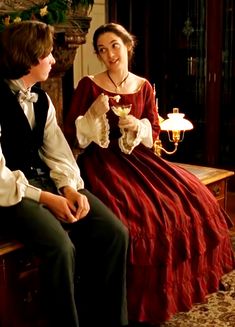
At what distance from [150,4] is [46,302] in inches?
124

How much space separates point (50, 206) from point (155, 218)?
0.46 m

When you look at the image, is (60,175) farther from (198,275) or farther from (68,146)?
(198,275)

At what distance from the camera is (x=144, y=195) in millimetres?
2367

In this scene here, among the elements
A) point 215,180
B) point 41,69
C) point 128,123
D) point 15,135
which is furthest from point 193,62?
point 15,135

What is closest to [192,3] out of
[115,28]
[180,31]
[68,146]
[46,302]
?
[180,31]

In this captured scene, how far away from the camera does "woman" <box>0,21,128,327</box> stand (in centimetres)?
198

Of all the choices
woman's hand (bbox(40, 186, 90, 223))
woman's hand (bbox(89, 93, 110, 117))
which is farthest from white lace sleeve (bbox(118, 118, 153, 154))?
woman's hand (bbox(40, 186, 90, 223))

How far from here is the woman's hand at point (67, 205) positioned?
6.75 ft

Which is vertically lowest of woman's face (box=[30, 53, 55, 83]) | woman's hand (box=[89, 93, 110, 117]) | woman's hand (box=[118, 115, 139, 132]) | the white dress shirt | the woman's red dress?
the woman's red dress

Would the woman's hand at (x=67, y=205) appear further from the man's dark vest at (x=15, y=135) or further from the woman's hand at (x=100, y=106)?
the woman's hand at (x=100, y=106)

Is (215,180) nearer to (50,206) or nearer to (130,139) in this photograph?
(130,139)

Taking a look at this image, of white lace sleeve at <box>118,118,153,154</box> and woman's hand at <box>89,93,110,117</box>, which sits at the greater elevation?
woman's hand at <box>89,93,110,117</box>

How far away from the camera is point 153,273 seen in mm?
2271

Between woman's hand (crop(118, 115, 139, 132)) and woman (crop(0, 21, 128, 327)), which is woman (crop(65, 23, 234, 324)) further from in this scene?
woman (crop(0, 21, 128, 327))
